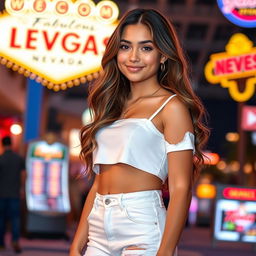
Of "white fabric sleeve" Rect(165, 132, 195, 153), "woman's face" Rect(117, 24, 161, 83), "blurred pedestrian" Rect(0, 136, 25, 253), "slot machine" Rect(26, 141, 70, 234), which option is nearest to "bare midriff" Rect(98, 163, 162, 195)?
"white fabric sleeve" Rect(165, 132, 195, 153)

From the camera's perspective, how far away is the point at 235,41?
45.6 ft

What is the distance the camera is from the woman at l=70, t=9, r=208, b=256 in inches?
103

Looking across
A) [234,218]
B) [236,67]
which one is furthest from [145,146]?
[236,67]

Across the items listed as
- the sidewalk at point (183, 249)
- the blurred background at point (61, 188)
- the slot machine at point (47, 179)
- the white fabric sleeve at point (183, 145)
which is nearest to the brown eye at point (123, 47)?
the white fabric sleeve at point (183, 145)

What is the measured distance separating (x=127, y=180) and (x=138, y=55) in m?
0.45

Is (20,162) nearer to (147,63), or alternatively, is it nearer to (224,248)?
(224,248)

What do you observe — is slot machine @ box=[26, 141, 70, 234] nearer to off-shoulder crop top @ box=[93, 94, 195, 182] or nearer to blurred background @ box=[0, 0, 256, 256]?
blurred background @ box=[0, 0, 256, 256]

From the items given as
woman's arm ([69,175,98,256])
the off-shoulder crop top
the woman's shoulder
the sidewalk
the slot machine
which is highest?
the woman's shoulder

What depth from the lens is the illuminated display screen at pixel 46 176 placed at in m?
11.7

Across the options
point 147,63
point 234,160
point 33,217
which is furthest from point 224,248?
point 234,160

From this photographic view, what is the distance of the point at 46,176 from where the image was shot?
11820 mm

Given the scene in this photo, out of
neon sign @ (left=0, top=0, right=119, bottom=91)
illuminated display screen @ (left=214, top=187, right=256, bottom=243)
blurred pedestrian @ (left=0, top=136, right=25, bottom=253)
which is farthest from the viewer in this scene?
illuminated display screen @ (left=214, top=187, right=256, bottom=243)

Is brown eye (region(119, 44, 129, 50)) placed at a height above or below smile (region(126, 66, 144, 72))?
above

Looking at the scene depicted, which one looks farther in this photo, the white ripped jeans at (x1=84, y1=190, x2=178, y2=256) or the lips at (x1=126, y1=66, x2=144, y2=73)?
the lips at (x1=126, y1=66, x2=144, y2=73)
